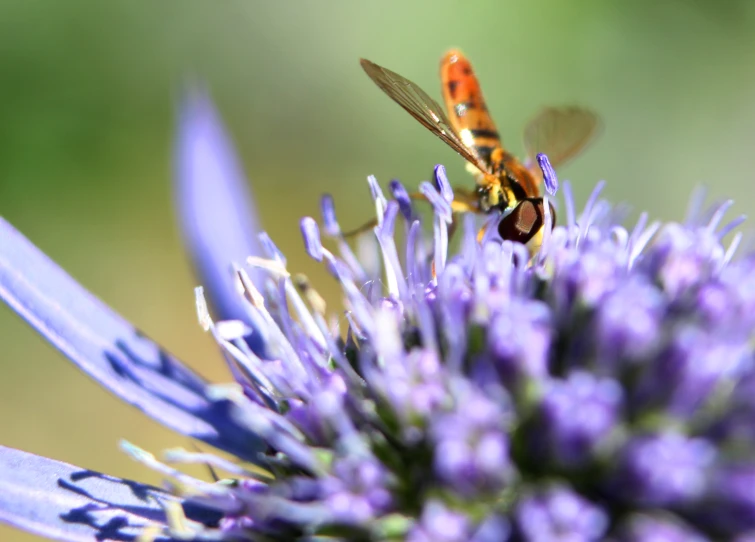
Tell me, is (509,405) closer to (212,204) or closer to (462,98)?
(462,98)

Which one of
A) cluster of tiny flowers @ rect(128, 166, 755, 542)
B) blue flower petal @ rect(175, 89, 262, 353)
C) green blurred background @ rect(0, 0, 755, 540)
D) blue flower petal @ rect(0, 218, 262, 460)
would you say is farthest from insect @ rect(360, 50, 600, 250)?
green blurred background @ rect(0, 0, 755, 540)

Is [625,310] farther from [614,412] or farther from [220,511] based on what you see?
[220,511]

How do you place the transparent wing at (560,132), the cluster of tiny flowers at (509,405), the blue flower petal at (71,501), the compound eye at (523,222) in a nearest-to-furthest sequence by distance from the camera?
the cluster of tiny flowers at (509,405), the blue flower petal at (71,501), the compound eye at (523,222), the transparent wing at (560,132)

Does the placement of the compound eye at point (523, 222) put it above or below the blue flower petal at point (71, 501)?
above

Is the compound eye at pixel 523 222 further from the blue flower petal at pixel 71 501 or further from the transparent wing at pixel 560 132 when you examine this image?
the blue flower petal at pixel 71 501

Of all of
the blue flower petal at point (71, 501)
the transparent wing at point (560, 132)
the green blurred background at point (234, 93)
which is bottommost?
the blue flower petal at point (71, 501)

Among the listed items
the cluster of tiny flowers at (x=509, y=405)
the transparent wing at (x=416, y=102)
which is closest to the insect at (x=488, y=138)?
the transparent wing at (x=416, y=102)

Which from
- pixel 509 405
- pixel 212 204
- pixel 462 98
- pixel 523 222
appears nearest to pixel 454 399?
pixel 509 405
